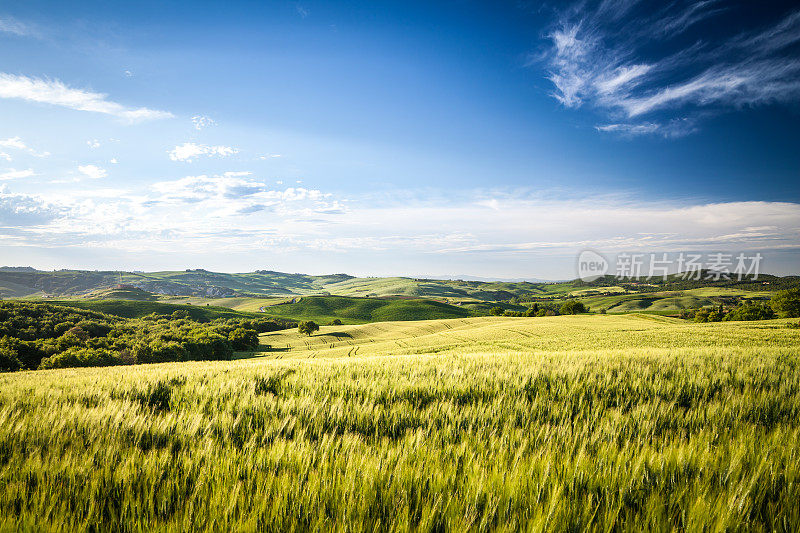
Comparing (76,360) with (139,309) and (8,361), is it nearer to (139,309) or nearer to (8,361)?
(8,361)

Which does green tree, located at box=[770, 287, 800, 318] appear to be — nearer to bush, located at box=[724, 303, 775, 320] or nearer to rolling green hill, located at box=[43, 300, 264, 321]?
bush, located at box=[724, 303, 775, 320]

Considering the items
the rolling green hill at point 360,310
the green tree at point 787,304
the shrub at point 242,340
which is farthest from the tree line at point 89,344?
the green tree at point 787,304

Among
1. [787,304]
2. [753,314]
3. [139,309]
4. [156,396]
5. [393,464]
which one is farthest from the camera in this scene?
[139,309]

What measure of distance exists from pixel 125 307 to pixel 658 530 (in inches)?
6965

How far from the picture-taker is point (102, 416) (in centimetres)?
287

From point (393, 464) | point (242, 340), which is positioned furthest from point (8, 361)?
point (393, 464)

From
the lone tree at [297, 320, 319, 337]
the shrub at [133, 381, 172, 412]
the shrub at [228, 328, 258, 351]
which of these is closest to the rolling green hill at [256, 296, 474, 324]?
the lone tree at [297, 320, 319, 337]

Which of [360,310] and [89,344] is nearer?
[89,344]

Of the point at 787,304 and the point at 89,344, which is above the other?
the point at 787,304

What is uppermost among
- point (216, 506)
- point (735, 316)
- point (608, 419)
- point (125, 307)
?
point (216, 506)

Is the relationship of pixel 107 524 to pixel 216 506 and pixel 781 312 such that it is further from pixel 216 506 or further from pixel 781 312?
pixel 781 312

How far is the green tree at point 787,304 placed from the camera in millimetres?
63344

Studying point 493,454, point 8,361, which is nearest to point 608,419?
point 493,454

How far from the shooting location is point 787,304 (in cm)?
6462
